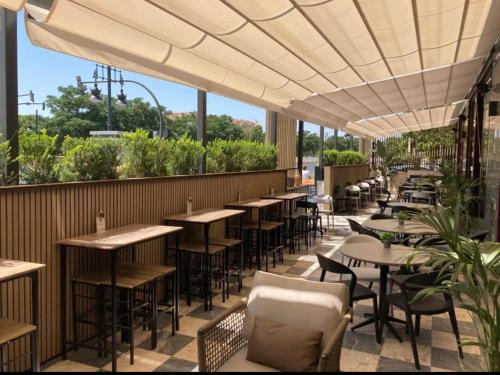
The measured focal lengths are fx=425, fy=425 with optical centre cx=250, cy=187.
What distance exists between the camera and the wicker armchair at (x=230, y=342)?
6.91 ft

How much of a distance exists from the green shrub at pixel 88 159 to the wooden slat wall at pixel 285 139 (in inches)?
237

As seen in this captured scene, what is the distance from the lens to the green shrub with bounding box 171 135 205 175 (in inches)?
205

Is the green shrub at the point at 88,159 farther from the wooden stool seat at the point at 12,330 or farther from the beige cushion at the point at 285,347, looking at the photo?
the beige cushion at the point at 285,347

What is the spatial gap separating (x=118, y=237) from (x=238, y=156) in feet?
12.0

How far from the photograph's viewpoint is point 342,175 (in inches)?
507

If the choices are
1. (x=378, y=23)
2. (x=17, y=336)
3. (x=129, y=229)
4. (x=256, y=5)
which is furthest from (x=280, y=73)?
(x=17, y=336)

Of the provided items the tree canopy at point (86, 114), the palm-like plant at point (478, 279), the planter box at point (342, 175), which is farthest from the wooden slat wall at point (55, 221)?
the tree canopy at point (86, 114)

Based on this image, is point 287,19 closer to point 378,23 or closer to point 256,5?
point 256,5

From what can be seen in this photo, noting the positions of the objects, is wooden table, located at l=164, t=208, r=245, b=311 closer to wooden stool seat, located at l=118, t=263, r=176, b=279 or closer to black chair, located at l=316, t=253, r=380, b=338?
wooden stool seat, located at l=118, t=263, r=176, b=279

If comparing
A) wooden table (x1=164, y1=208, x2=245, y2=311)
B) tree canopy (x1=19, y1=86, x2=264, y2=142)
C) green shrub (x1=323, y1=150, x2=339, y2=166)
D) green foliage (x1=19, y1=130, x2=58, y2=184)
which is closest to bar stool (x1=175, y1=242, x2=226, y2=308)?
wooden table (x1=164, y1=208, x2=245, y2=311)

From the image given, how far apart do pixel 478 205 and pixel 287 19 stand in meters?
5.15

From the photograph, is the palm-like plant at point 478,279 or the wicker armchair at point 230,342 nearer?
the wicker armchair at point 230,342

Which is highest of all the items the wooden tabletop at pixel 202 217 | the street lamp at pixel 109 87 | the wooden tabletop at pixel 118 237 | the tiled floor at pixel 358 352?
the street lamp at pixel 109 87

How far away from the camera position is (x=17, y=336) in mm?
2453
